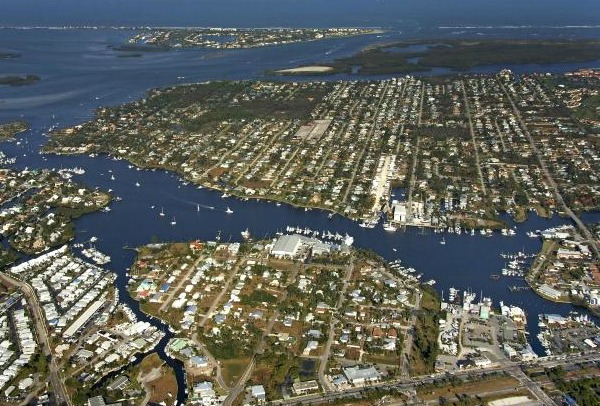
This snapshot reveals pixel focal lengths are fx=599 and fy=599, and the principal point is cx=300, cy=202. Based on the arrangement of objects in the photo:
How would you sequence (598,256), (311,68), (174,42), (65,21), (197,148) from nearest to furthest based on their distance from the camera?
(598,256)
(197,148)
(311,68)
(174,42)
(65,21)

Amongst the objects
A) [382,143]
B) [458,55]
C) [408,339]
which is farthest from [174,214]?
[458,55]

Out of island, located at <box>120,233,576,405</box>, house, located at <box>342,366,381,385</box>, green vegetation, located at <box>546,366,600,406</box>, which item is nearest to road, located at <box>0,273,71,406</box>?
island, located at <box>120,233,576,405</box>

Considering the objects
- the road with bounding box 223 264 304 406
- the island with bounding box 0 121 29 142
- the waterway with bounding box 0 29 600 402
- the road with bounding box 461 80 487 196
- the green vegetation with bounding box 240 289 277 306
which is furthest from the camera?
the island with bounding box 0 121 29 142

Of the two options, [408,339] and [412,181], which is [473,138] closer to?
[412,181]

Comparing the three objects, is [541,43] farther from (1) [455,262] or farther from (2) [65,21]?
(2) [65,21]

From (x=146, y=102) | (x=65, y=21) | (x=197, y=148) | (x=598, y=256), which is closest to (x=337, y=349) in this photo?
(x=598, y=256)

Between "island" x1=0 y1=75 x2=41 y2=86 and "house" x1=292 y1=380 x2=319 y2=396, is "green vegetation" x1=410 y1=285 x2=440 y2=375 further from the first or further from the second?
"island" x1=0 y1=75 x2=41 y2=86

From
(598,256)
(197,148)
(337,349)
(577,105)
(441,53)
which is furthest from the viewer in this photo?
(441,53)
